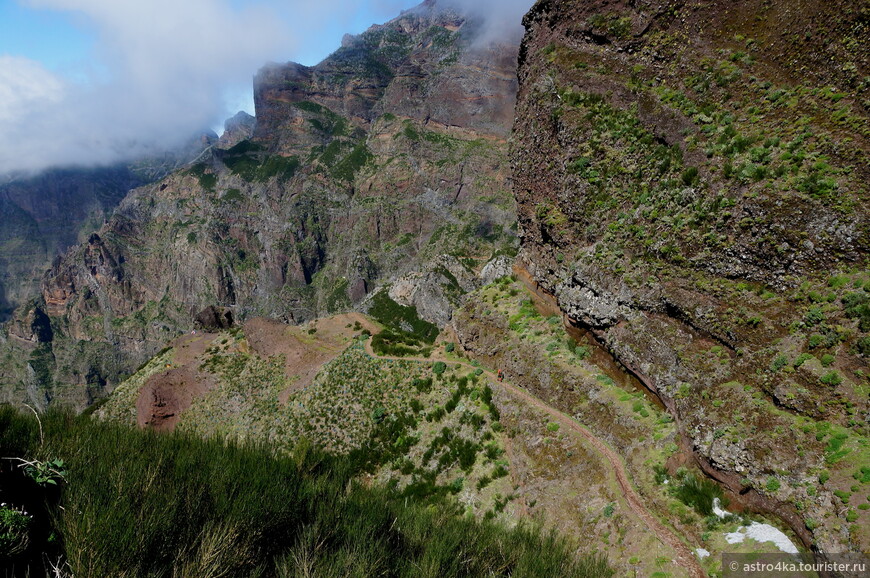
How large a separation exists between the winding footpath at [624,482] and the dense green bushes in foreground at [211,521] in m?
2.30

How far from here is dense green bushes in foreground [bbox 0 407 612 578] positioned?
210 inches

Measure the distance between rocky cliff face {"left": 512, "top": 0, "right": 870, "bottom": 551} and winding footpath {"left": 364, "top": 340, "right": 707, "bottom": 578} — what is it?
216cm

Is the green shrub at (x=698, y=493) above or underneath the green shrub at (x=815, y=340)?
underneath

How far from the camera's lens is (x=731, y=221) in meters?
13.6

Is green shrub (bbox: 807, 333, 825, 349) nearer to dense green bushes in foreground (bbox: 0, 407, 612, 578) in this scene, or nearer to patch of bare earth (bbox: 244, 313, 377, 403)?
dense green bushes in foreground (bbox: 0, 407, 612, 578)

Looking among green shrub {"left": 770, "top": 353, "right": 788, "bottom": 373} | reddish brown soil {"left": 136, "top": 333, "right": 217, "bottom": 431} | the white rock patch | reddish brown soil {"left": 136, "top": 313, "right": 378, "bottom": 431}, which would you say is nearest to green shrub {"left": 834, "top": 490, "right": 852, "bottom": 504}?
the white rock patch

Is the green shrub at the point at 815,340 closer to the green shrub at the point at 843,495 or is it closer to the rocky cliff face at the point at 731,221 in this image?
the rocky cliff face at the point at 731,221

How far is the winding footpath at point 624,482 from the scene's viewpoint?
10164 mm

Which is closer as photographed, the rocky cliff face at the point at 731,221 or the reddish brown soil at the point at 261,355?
the rocky cliff face at the point at 731,221

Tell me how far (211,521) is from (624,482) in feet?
39.5

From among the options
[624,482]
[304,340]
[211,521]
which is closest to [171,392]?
[304,340]

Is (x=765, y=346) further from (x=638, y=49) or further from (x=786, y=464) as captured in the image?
(x=638, y=49)

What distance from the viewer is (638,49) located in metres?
18.5

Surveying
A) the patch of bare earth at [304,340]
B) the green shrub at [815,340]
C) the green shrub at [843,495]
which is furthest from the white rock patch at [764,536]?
the patch of bare earth at [304,340]
